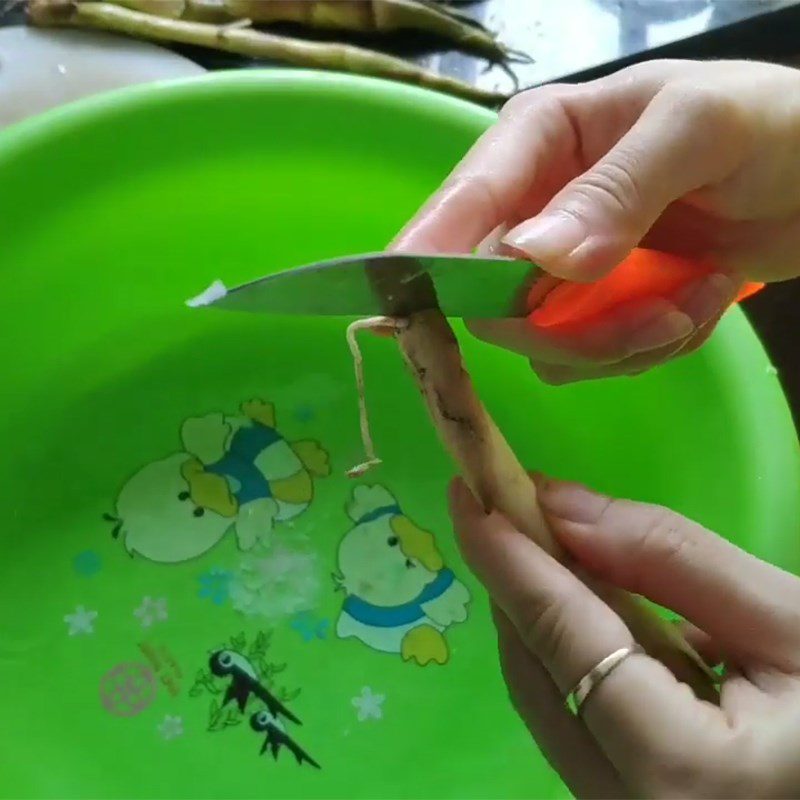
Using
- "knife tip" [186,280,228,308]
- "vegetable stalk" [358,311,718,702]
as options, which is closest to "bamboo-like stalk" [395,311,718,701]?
"vegetable stalk" [358,311,718,702]

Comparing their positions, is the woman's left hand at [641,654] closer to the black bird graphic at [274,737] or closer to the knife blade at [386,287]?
the knife blade at [386,287]

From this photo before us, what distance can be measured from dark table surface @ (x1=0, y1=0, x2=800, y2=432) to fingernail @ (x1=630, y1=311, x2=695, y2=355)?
425 millimetres

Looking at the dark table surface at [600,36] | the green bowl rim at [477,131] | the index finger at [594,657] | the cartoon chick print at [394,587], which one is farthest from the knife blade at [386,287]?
the dark table surface at [600,36]

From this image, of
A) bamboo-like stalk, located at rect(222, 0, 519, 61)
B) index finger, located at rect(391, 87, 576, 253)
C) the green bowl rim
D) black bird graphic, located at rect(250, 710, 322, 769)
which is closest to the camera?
index finger, located at rect(391, 87, 576, 253)

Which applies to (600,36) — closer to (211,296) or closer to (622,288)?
(622,288)

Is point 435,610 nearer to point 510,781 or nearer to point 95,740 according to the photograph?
point 510,781

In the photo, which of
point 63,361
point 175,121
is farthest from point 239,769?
point 175,121

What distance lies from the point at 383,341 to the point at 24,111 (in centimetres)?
36

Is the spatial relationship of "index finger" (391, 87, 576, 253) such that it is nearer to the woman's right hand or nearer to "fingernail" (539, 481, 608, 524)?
the woman's right hand

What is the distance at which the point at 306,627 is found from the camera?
0.75 metres

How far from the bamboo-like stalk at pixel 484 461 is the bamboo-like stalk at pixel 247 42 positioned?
0.47m

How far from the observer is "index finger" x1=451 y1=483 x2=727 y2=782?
362 millimetres

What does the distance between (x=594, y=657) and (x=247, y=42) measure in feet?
2.11

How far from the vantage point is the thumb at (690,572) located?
397mm
